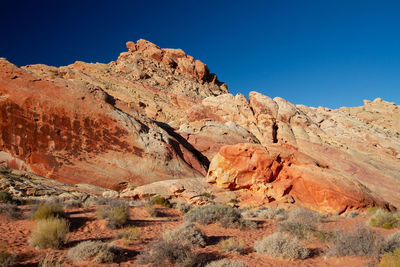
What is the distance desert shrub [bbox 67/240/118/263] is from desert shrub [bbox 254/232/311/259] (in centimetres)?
410

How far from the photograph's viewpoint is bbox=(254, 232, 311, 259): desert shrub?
6922 mm

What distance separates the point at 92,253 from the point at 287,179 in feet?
53.4

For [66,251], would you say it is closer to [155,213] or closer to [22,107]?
[155,213]

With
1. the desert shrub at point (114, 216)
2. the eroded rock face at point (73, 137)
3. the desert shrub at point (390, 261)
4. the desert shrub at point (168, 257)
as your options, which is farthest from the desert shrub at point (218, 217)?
the eroded rock face at point (73, 137)

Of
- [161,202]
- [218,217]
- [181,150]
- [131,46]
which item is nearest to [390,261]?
[218,217]

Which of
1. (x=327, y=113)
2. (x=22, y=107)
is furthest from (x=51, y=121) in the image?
(x=327, y=113)

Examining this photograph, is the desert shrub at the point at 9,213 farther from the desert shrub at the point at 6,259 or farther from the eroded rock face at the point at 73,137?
the eroded rock face at the point at 73,137

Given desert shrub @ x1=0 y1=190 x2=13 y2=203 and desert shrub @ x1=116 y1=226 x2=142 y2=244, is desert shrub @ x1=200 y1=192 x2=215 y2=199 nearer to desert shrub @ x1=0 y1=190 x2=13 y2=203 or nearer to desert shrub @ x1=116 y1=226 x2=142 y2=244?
desert shrub @ x1=116 y1=226 x2=142 y2=244

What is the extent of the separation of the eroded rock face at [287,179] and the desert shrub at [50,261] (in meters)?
15.0

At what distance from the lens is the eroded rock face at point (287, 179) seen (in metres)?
17.5

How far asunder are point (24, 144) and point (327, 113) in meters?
42.7

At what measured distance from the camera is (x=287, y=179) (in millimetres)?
19406

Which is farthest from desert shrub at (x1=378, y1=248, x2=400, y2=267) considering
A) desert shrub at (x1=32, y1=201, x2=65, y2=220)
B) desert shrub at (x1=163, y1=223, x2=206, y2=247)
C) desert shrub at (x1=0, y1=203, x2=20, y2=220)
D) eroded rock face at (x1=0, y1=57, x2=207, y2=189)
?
eroded rock face at (x1=0, y1=57, x2=207, y2=189)

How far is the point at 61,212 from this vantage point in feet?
30.0
